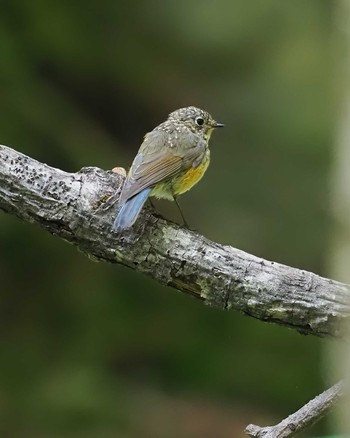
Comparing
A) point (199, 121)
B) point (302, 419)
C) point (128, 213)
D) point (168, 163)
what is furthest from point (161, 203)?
point (302, 419)

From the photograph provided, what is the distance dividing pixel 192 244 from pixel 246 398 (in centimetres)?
306

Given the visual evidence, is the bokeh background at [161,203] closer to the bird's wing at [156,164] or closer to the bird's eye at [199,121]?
the bird's eye at [199,121]

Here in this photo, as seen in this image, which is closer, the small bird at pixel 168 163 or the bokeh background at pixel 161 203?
the small bird at pixel 168 163

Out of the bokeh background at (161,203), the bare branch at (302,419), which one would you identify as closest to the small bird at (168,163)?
the bare branch at (302,419)

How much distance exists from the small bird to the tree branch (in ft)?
0.24

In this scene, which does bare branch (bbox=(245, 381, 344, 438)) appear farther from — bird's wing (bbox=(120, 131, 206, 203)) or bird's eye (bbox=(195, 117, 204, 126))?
bird's eye (bbox=(195, 117, 204, 126))

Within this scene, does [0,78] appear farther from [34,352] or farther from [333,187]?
[333,187]

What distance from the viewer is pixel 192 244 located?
2836mm

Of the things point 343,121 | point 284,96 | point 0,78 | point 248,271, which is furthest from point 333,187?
point 284,96

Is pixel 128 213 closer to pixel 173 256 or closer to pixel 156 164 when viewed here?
pixel 173 256

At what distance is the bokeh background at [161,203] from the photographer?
5.39 m

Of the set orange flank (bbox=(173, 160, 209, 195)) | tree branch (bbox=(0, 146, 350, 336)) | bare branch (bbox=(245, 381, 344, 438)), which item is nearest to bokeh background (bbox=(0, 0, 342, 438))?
orange flank (bbox=(173, 160, 209, 195))

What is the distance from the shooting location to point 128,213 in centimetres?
281

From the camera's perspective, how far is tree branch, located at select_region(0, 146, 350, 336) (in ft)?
9.02
